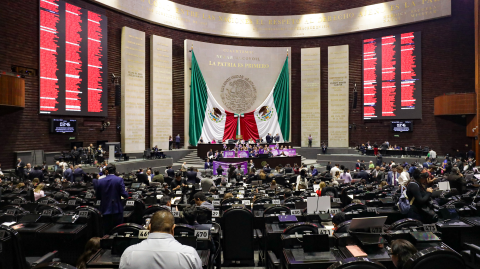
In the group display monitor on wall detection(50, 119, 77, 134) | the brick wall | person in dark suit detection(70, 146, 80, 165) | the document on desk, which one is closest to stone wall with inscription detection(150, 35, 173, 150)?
the brick wall

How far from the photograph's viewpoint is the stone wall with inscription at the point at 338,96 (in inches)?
981

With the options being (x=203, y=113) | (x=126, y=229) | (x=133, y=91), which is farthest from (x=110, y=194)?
(x=203, y=113)

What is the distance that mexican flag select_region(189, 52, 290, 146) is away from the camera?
947 inches

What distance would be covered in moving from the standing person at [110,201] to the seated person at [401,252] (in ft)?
13.7

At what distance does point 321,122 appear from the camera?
2588cm

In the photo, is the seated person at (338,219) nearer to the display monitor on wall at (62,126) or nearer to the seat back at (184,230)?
the seat back at (184,230)

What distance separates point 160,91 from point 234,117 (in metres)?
6.24

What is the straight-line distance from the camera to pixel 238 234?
4.66m

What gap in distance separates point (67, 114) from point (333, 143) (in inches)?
733

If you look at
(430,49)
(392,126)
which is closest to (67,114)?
(392,126)

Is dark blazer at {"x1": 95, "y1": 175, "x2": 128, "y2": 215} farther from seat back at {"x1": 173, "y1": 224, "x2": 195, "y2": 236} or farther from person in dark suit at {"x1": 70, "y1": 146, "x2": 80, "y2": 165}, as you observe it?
person in dark suit at {"x1": 70, "y1": 146, "x2": 80, "y2": 165}

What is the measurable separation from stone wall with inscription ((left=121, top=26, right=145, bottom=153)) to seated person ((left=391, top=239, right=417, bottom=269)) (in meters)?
19.6

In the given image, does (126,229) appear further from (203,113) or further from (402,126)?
(402,126)

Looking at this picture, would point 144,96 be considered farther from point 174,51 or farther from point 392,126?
point 392,126
